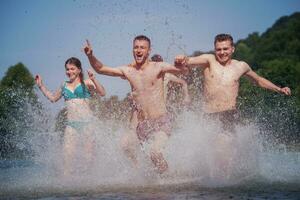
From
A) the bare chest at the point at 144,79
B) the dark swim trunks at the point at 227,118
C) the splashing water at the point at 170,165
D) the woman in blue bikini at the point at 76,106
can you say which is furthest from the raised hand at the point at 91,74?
the dark swim trunks at the point at 227,118

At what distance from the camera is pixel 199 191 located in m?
6.32

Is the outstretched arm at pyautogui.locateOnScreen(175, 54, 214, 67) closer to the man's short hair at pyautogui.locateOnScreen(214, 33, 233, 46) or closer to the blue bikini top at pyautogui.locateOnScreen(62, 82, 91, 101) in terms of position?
the man's short hair at pyautogui.locateOnScreen(214, 33, 233, 46)

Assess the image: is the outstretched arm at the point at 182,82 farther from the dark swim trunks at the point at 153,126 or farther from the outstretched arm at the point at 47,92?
the outstretched arm at the point at 47,92

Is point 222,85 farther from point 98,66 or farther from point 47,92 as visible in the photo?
point 47,92

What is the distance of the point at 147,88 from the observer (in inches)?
332

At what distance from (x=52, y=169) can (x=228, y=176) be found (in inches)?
130

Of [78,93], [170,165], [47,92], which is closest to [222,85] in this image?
[170,165]

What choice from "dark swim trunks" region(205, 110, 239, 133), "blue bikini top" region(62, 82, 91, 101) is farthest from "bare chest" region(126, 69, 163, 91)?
"blue bikini top" region(62, 82, 91, 101)

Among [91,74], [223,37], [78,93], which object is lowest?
[78,93]

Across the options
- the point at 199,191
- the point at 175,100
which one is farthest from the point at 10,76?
the point at 199,191

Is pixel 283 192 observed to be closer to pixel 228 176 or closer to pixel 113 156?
pixel 228 176

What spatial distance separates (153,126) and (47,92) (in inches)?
96.6

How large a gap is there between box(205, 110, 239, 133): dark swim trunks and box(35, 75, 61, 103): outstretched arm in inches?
113

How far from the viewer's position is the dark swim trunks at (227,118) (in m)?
8.25
